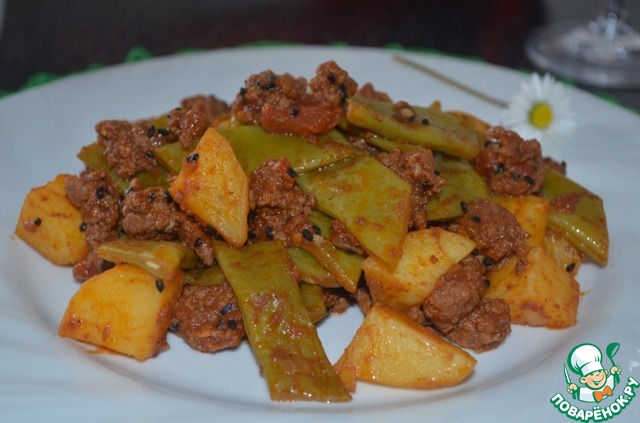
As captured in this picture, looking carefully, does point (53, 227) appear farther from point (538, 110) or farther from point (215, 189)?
point (538, 110)

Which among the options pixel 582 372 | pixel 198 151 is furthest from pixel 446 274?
pixel 198 151

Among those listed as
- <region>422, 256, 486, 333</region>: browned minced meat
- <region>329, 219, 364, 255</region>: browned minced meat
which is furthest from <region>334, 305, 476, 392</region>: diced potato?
<region>329, 219, 364, 255</region>: browned minced meat

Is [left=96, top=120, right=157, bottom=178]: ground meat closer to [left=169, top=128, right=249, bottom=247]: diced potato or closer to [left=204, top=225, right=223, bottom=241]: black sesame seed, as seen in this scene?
[left=169, top=128, right=249, bottom=247]: diced potato

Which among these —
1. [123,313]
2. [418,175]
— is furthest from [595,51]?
[123,313]

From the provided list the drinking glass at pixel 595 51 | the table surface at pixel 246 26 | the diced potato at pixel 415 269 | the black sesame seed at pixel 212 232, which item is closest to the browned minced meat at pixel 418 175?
the diced potato at pixel 415 269

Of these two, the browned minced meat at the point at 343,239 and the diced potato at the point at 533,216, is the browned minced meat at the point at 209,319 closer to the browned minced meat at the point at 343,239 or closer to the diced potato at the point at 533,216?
the browned minced meat at the point at 343,239

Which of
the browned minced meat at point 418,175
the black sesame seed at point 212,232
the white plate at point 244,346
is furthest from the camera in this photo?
the browned minced meat at point 418,175
